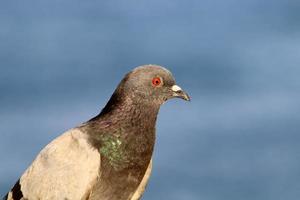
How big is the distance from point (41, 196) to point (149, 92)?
2173mm

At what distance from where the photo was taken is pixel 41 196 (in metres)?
16.0

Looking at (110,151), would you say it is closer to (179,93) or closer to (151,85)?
(151,85)

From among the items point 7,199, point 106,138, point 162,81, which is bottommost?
point 7,199

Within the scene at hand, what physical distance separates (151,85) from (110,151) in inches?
44.8

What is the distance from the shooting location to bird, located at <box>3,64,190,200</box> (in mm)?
16031

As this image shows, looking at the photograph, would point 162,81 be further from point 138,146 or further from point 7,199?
point 7,199

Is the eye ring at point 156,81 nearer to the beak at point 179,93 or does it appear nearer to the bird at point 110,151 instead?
the bird at point 110,151

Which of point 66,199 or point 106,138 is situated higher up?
point 106,138

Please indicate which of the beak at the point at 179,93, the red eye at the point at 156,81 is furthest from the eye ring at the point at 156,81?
the beak at the point at 179,93

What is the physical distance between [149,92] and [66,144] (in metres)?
1.42

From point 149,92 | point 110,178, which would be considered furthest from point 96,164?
point 149,92

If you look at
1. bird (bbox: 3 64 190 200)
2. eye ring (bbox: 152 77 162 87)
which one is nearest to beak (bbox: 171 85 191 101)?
bird (bbox: 3 64 190 200)

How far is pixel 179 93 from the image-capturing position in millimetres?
16719

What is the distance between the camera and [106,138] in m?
16.3
